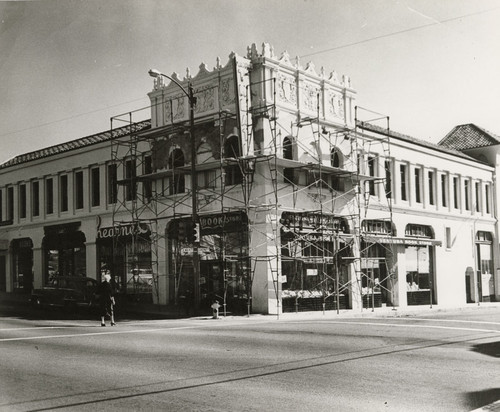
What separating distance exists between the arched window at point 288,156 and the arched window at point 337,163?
295 cm

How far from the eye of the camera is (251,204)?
Result: 2689 centimetres

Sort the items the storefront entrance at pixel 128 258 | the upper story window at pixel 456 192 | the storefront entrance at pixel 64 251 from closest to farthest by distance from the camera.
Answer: the storefront entrance at pixel 128 258 < the storefront entrance at pixel 64 251 < the upper story window at pixel 456 192

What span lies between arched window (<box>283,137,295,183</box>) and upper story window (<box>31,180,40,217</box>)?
1754 centimetres

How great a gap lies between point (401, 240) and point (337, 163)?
5763 mm

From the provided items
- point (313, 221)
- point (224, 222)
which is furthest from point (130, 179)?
point (313, 221)

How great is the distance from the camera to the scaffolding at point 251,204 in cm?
2684

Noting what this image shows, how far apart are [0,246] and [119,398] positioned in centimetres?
3429

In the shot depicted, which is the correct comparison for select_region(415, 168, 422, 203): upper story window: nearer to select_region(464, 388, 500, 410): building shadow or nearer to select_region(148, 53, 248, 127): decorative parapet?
select_region(148, 53, 248, 127): decorative parapet

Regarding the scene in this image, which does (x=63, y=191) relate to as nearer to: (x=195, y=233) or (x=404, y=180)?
(x=195, y=233)

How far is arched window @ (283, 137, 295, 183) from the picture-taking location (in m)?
28.0

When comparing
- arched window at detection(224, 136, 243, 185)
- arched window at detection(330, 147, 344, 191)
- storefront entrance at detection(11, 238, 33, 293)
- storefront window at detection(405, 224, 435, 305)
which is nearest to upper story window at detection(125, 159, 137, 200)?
arched window at detection(224, 136, 243, 185)

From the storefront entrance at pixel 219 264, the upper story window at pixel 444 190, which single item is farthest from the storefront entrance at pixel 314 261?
the upper story window at pixel 444 190

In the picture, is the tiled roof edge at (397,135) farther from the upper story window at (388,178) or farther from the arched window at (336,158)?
the arched window at (336,158)

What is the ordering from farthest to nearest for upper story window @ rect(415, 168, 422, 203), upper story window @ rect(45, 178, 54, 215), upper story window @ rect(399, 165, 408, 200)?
1. upper story window @ rect(415, 168, 422, 203)
2. upper story window @ rect(45, 178, 54, 215)
3. upper story window @ rect(399, 165, 408, 200)
